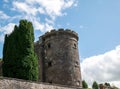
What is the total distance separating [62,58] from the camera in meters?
32.2

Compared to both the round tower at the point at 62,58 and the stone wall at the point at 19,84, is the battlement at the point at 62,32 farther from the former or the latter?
the stone wall at the point at 19,84

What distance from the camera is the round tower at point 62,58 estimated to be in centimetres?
3128

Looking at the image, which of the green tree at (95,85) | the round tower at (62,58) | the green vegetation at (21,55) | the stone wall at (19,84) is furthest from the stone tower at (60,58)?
the green tree at (95,85)

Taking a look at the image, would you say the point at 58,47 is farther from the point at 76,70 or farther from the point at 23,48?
the point at 23,48

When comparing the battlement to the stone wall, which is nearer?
the stone wall

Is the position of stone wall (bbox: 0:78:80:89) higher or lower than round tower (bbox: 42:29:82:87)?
lower

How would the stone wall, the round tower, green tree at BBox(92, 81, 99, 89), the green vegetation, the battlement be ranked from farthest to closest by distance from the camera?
green tree at BBox(92, 81, 99, 89) < the battlement < the round tower < the green vegetation < the stone wall

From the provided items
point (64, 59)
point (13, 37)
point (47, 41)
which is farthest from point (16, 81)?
point (47, 41)

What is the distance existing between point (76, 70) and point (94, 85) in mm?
16717

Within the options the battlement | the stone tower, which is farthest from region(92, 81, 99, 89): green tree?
the battlement

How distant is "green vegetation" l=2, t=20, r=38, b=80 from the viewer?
24359 mm

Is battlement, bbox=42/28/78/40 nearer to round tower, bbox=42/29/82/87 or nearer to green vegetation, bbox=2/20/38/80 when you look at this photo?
round tower, bbox=42/29/82/87

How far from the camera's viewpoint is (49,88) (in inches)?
875

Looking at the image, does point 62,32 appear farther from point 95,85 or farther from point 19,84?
point 95,85
